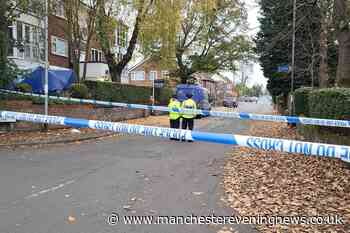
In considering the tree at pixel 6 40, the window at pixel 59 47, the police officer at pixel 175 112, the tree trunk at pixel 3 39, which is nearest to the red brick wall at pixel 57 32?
the window at pixel 59 47

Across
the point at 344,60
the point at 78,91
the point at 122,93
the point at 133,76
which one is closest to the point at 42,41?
the point at 122,93

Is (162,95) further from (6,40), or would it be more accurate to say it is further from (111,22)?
(6,40)

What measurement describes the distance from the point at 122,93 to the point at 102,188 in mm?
16675

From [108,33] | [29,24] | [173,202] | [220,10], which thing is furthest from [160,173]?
[220,10]

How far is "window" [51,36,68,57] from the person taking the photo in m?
29.4

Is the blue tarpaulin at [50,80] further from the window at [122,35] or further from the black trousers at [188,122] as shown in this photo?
the black trousers at [188,122]

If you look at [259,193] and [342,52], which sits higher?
[342,52]

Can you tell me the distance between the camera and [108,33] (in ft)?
70.2

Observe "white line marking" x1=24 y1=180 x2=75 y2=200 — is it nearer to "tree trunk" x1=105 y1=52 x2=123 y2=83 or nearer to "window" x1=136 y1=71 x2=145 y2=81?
"tree trunk" x1=105 y1=52 x2=123 y2=83

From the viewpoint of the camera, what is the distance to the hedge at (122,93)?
20.2 m

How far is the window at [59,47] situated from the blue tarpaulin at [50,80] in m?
11.4

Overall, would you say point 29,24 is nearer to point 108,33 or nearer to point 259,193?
point 108,33

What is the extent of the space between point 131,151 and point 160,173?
10.7 feet

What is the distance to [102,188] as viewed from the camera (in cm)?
672
